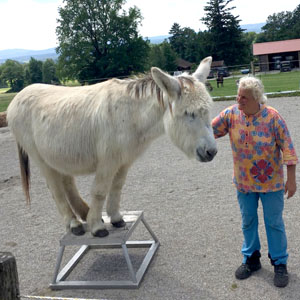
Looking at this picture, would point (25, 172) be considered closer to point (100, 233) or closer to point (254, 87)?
point (100, 233)

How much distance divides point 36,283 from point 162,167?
4.08 meters

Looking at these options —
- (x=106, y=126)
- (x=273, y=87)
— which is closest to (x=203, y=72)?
(x=106, y=126)

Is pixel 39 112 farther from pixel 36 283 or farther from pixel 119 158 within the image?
pixel 36 283

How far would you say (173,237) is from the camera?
4301 mm

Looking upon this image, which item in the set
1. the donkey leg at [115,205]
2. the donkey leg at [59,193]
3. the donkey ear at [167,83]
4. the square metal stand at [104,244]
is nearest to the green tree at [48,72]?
the donkey leg at [59,193]

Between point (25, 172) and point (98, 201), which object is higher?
point (25, 172)

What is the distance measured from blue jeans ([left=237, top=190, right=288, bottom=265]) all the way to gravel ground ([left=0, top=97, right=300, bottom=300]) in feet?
0.83

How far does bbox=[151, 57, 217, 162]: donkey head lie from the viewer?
291 cm

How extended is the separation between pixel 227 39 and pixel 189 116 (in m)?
58.0

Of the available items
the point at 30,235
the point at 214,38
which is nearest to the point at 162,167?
the point at 30,235

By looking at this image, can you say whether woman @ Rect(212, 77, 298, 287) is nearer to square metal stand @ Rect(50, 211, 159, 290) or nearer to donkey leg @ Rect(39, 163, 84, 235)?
square metal stand @ Rect(50, 211, 159, 290)

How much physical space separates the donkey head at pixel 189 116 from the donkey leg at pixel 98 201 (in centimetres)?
84

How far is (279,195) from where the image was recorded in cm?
312

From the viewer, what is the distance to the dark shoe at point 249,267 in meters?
3.32
